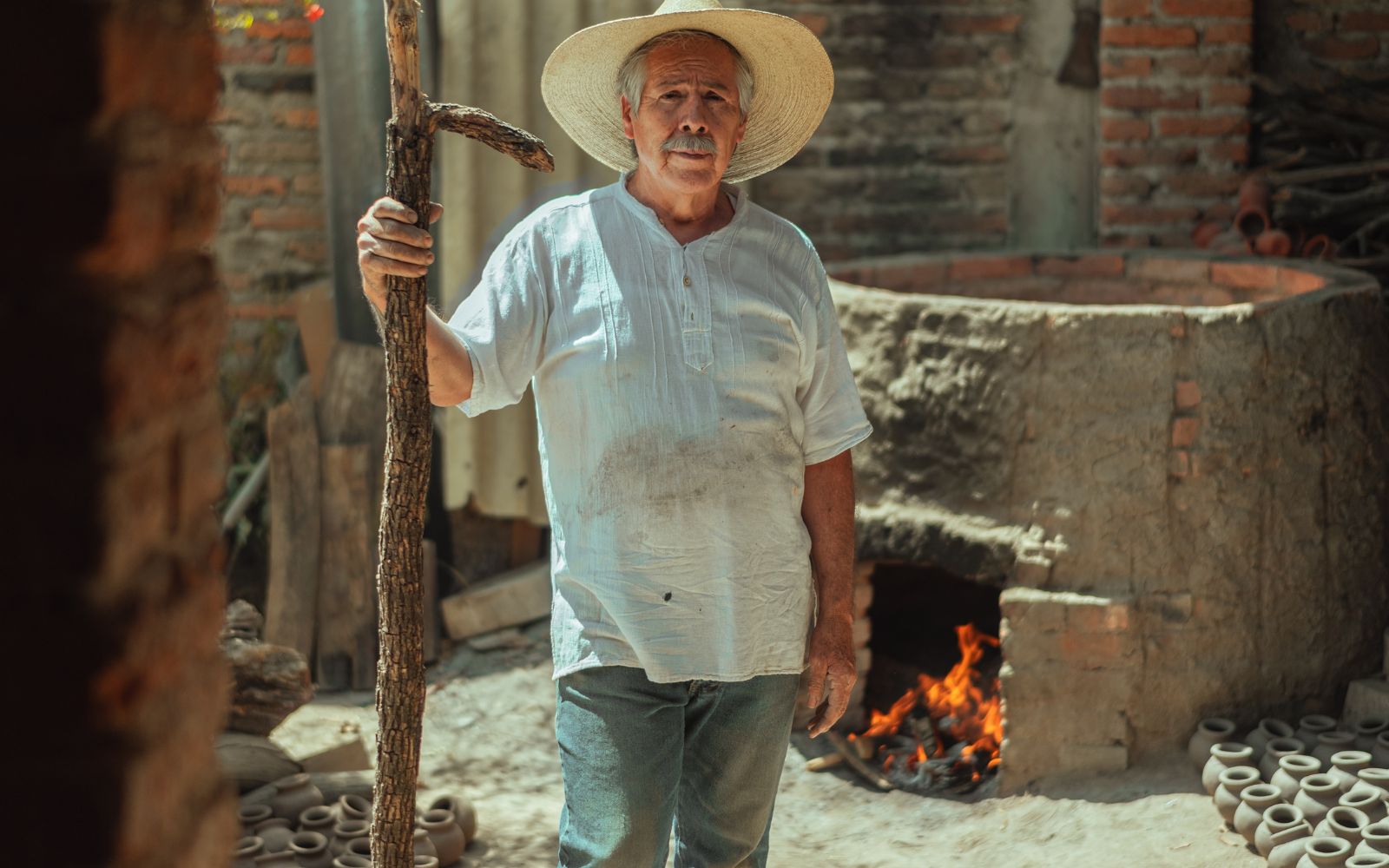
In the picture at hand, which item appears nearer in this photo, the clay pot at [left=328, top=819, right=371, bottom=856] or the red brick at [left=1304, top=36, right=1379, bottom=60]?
the clay pot at [left=328, top=819, right=371, bottom=856]

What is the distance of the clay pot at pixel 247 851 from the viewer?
3.95 metres

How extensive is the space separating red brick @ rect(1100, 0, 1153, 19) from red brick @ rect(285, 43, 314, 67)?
3.13 metres

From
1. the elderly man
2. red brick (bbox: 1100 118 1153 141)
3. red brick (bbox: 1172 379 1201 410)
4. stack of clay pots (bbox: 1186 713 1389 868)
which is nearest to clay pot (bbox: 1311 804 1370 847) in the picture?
stack of clay pots (bbox: 1186 713 1389 868)

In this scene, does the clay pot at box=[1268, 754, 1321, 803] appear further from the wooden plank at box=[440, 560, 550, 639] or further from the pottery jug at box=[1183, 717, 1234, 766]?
the wooden plank at box=[440, 560, 550, 639]

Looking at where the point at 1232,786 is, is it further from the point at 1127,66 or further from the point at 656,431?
the point at 1127,66

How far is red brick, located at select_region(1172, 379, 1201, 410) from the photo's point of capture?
4.43 metres

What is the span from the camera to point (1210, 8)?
593cm

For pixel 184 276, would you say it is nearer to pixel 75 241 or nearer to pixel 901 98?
pixel 75 241

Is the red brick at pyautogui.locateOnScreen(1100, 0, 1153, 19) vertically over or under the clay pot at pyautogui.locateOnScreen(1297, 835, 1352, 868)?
over

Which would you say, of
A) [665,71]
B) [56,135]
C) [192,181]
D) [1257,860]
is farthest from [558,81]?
[1257,860]

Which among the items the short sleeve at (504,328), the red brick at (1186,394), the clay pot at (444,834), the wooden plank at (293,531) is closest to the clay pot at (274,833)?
the clay pot at (444,834)

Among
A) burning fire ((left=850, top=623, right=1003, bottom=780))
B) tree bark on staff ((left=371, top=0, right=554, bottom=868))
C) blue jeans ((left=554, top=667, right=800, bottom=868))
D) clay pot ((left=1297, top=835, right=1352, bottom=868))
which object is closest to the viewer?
tree bark on staff ((left=371, top=0, right=554, bottom=868))

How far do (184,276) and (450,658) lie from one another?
15.6 ft

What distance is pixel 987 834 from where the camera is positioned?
439 centimetres
